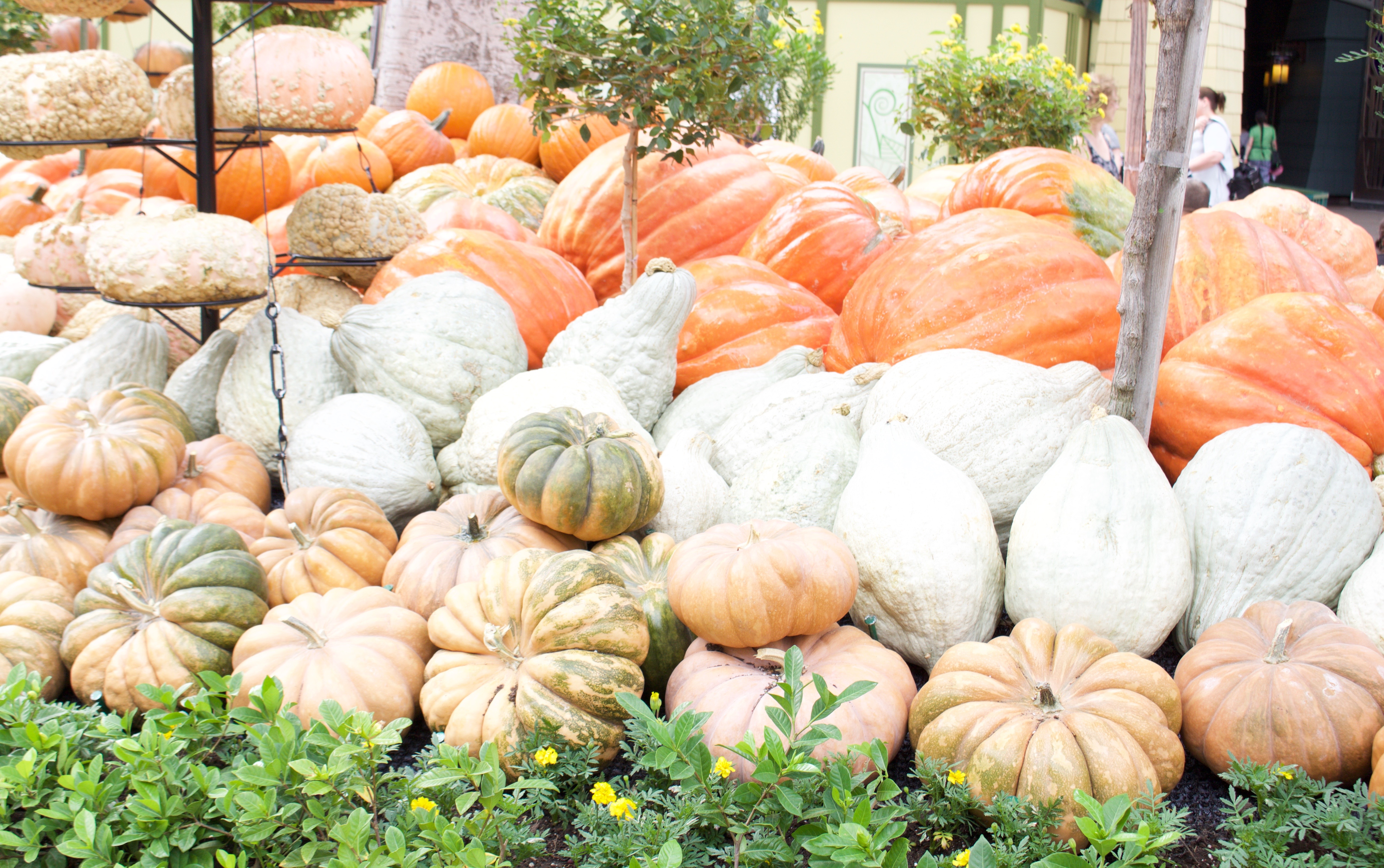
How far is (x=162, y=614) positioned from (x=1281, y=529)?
2888 mm

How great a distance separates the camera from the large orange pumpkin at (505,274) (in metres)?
4.09

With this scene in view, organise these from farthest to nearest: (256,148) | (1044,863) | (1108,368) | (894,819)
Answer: (256,148)
(1108,368)
(894,819)
(1044,863)

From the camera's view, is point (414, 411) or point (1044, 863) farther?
point (414, 411)

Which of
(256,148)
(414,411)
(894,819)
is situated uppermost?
(256,148)

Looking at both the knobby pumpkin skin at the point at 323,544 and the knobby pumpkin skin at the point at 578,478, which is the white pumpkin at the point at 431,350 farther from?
the knobby pumpkin skin at the point at 578,478

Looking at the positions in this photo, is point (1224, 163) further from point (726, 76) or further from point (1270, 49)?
point (1270, 49)

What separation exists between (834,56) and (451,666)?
1317 cm

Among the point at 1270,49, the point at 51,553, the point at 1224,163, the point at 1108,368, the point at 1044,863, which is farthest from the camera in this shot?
the point at 1270,49

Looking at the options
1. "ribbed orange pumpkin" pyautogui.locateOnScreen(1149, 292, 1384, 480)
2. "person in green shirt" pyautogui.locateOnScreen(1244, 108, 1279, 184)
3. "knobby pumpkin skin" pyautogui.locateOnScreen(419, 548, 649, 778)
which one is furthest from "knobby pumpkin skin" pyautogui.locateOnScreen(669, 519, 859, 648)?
"person in green shirt" pyautogui.locateOnScreen(1244, 108, 1279, 184)

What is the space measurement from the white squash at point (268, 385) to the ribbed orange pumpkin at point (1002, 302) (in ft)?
6.81

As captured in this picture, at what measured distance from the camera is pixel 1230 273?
11.8 feet

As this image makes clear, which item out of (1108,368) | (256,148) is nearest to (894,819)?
(1108,368)

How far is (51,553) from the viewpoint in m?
2.70

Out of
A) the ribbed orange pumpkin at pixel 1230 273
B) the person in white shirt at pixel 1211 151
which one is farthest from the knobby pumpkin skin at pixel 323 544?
the person in white shirt at pixel 1211 151
